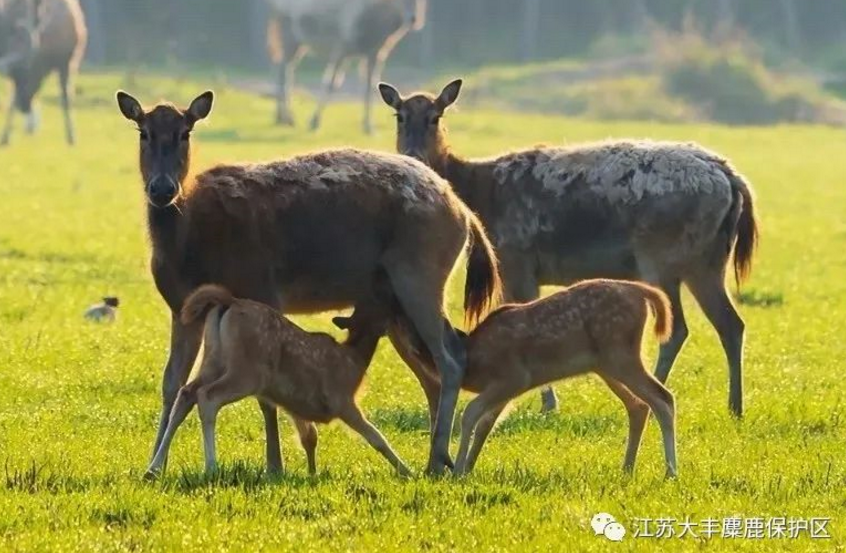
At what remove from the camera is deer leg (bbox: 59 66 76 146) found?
36781 millimetres

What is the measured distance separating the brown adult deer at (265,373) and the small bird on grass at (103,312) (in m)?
6.78

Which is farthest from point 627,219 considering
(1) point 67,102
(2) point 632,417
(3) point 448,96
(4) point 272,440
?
(1) point 67,102

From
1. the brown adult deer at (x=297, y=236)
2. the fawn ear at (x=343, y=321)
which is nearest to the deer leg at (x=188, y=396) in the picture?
the brown adult deer at (x=297, y=236)

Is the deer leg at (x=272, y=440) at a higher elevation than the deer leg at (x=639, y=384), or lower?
lower

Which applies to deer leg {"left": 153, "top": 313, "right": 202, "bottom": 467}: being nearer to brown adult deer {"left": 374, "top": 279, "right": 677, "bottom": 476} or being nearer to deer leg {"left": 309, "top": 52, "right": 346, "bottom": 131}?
brown adult deer {"left": 374, "top": 279, "right": 677, "bottom": 476}

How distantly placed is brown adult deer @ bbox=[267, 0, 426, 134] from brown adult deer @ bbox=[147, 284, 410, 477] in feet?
109

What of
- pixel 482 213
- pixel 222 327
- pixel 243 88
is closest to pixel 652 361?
pixel 482 213

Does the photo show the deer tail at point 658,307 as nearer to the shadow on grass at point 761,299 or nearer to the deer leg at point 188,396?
the deer leg at point 188,396

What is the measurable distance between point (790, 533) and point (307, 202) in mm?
3323

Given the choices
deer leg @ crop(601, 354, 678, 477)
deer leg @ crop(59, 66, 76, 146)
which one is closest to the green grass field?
deer leg @ crop(601, 354, 678, 477)

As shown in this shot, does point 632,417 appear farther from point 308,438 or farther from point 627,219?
point 627,219

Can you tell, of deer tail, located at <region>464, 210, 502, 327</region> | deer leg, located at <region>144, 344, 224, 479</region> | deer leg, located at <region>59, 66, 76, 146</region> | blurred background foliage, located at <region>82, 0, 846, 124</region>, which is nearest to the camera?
deer leg, located at <region>144, 344, 224, 479</region>

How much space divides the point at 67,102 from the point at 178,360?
28464mm

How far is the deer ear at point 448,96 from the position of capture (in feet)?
45.4
